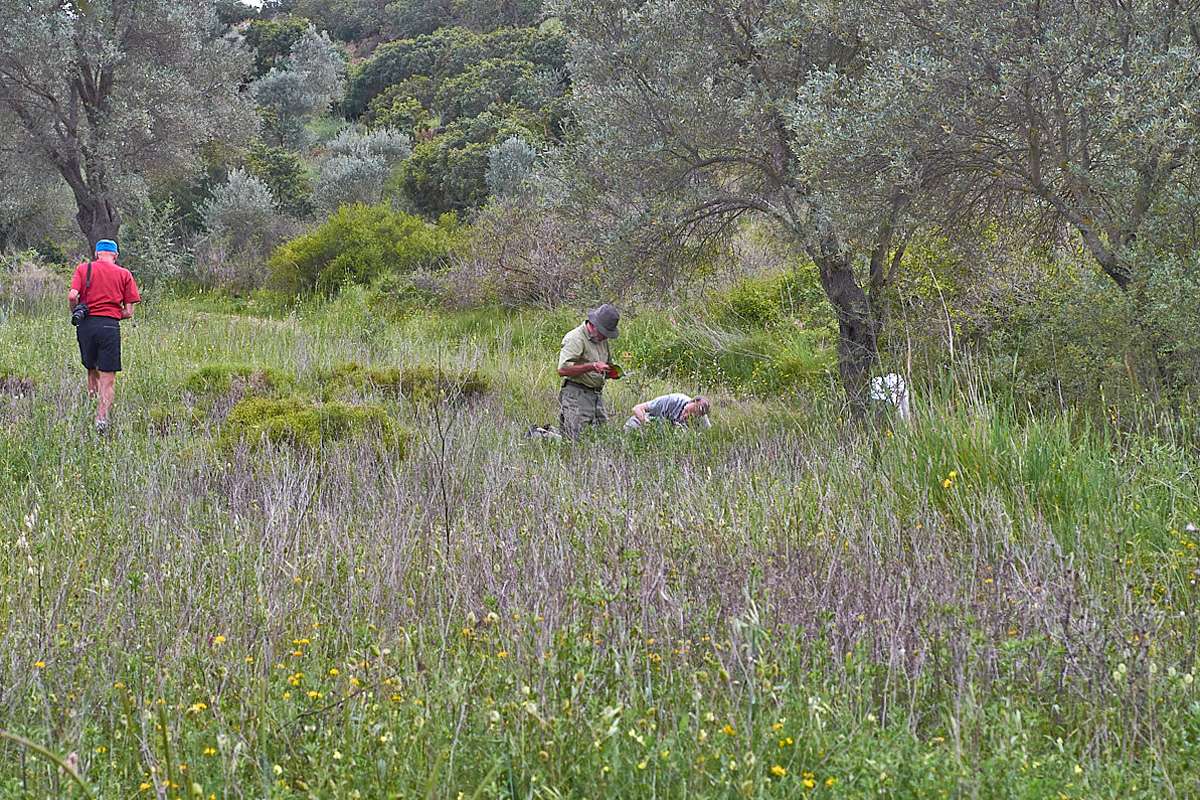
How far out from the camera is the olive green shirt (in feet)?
27.5

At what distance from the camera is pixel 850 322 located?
8.03m

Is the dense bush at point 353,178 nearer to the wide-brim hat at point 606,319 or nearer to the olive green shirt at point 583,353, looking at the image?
the olive green shirt at point 583,353

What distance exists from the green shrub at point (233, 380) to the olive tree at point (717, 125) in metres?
3.67

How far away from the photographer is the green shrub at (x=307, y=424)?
260 inches

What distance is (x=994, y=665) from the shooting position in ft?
9.22

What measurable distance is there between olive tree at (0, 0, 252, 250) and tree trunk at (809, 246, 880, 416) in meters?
12.1

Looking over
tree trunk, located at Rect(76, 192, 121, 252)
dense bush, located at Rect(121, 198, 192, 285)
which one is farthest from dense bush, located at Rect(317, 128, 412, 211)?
tree trunk, located at Rect(76, 192, 121, 252)

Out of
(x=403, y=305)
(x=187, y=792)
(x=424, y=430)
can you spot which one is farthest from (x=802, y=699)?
(x=403, y=305)

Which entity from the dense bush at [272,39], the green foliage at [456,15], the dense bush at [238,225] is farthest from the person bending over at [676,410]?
the dense bush at [272,39]

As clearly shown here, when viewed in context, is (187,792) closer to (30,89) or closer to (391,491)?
(391,491)

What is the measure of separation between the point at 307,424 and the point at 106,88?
11.6m

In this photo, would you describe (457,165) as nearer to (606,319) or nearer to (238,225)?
(238,225)

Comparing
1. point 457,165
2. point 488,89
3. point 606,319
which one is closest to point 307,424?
point 606,319

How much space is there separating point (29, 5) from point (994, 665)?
16.5 meters
